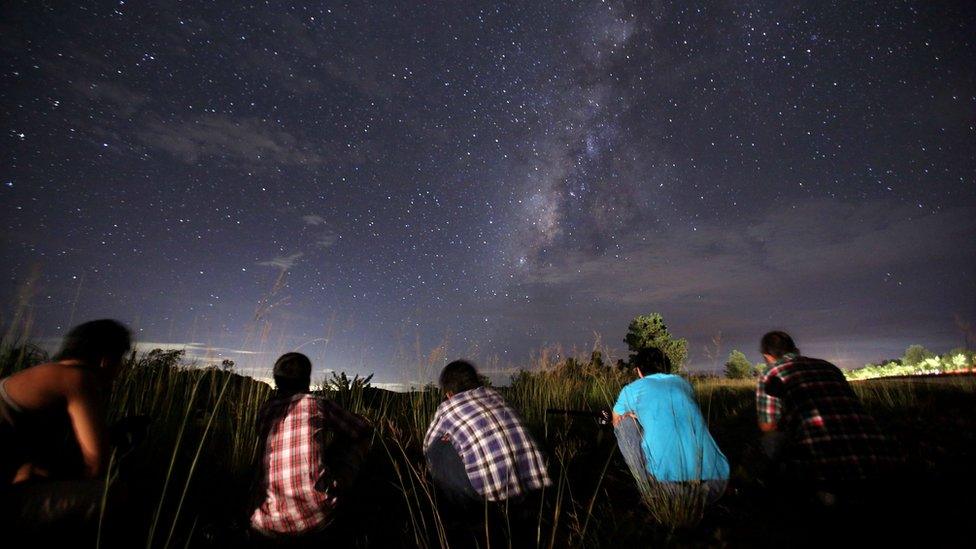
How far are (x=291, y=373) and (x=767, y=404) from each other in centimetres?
394

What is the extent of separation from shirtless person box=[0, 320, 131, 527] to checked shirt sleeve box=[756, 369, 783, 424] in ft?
15.2

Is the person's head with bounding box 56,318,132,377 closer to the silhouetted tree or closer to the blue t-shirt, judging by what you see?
the blue t-shirt

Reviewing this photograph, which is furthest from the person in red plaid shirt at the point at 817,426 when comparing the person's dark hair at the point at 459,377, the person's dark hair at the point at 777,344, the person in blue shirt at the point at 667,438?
the person's dark hair at the point at 459,377

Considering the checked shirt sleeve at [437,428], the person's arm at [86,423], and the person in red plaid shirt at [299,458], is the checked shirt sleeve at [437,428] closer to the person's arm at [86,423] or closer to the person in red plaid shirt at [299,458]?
the person in red plaid shirt at [299,458]

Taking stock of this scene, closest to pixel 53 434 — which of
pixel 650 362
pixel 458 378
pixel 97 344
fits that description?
pixel 97 344

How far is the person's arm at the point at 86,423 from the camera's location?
87.0 inches

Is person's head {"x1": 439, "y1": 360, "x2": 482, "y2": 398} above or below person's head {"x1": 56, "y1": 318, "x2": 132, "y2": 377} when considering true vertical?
below

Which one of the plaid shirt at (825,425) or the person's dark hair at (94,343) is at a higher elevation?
the person's dark hair at (94,343)

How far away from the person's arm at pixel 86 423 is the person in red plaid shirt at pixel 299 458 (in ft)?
2.71

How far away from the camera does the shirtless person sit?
2043mm

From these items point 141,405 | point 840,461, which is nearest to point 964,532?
point 840,461

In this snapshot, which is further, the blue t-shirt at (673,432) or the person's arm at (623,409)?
the person's arm at (623,409)

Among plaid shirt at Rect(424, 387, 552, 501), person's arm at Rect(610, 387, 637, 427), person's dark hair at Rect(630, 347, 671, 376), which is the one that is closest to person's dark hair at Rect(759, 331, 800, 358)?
person's dark hair at Rect(630, 347, 671, 376)

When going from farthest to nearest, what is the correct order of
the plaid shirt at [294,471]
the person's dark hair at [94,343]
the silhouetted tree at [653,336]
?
the silhouetted tree at [653,336], the plaid shirt at [294,471], the person's dark hair at [94,343]
